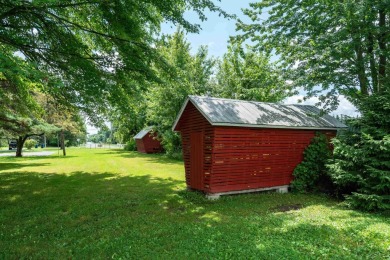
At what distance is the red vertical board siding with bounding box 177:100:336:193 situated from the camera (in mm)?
9539

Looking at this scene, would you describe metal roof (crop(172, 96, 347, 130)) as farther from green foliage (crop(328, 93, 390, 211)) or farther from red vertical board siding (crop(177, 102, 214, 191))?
green foliage (crop(328, 93, 390, 211))

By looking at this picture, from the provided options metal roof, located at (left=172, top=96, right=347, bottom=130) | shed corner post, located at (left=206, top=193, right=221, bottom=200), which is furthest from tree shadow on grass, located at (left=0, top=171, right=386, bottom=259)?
metal roof, located at (left=172, top=96, right=347, bottom=130)

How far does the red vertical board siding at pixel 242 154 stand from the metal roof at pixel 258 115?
319mm

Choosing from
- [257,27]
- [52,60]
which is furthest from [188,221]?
[257,27]

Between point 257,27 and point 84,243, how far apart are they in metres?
12.2

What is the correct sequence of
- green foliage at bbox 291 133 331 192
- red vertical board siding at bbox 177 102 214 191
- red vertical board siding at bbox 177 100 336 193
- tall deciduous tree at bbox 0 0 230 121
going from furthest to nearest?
green foliage at bbox 291 133 331 192, red vertical board siding at bbox 177 102 214 191, red vertical board siding at bbox 177 100 336 193, tall deciduous tree at bbox 0 0 230 121

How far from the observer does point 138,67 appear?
Result: 9.79 meters

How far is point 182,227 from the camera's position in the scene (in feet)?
21.3

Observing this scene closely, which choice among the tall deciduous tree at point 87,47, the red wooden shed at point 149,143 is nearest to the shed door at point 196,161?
the tall deciduous tree at point 87,47

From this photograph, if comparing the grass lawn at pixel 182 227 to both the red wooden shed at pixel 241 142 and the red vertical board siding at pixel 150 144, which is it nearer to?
the red wooden shed at pixel 241 142

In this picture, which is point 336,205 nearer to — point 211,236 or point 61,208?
point 211,236

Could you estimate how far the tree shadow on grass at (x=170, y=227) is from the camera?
16.8 feet

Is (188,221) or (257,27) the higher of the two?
(257,27)

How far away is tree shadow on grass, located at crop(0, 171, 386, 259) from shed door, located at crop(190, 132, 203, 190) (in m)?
0.46
